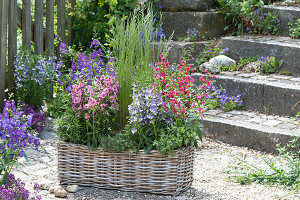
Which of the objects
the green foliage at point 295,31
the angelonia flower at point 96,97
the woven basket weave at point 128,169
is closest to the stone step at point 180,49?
the green foliage at point 295,31

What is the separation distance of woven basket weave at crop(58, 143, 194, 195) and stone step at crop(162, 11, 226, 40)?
11.5ft

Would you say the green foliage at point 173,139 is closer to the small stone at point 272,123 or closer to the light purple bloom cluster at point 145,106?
the light purple bloom cluster at point 145,106

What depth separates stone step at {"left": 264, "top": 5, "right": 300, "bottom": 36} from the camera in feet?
22.1

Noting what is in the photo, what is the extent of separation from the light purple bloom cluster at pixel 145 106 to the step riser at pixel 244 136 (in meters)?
1.66

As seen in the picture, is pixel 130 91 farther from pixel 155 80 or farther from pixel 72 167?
pixel 72 167

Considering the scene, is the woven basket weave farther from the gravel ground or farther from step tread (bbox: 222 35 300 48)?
step tread (bbox: 222 35 300 48)

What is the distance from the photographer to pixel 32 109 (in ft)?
17.4

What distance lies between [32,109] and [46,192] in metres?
1.54

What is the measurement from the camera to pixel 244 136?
17.0 ft

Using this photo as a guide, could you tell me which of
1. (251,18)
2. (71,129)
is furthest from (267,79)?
(71,129)

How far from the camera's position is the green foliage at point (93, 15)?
6535mm

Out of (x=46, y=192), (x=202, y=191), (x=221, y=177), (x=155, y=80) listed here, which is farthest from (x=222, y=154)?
(x=46, y=192)

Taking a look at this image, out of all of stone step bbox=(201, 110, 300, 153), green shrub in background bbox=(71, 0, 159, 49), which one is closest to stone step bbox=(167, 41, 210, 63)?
green shrub in background bbox=(71, 0, 159, 49)

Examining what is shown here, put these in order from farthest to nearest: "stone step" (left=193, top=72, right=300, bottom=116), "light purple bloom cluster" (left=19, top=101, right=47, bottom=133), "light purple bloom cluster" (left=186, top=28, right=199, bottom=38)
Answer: "light purple bloom cluster" (left=186, top=28, right=199, bottom=38) < "stone step" (left=193, top=72, right=300, bottom=116) < "light purple bloom cluster" (left=19, top=101, right=47, bottom=133)
